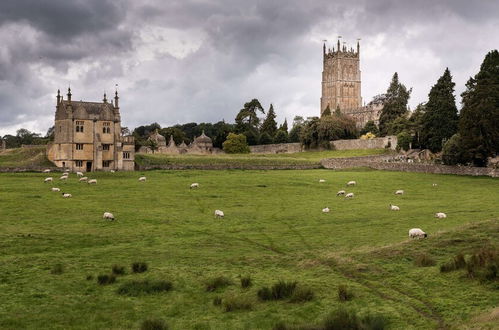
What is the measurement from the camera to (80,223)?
35.6 m

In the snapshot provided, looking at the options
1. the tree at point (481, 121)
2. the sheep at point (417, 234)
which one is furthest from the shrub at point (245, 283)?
the tree at point (481, 121)

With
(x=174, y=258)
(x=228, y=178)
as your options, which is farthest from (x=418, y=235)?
(x=228, y=178)

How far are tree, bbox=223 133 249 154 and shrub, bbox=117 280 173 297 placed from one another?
356ft

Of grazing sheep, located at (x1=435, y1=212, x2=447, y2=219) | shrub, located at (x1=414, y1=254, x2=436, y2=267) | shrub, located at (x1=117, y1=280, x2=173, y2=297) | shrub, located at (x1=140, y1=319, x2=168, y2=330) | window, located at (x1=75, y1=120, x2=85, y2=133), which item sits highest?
window, located at (x1=75, y1=120, x2=85, y2=133)

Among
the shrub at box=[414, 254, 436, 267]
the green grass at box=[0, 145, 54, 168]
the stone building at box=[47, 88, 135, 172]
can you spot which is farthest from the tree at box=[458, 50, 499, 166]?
the green grass at box=[0, 145, 54, 168]

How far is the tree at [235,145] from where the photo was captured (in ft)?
429

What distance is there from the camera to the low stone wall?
69.5 m

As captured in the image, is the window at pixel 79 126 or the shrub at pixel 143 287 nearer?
the shrub at pixel 143 287

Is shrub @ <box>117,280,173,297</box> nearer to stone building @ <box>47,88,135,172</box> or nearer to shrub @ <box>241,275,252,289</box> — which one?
shrub @ <box>241,275,252,289</box>

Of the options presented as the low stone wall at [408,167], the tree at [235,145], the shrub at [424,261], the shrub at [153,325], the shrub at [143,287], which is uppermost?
the tree at [235,145]

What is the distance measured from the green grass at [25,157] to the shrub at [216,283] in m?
61.6

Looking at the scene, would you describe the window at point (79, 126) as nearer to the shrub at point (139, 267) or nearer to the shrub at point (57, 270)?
the shrub at point (57, 270)

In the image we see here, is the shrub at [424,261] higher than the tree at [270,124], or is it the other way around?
the tree at [270,124]

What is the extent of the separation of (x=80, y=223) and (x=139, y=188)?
1923 centimetres
